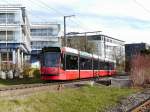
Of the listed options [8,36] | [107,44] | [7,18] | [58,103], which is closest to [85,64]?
[58,103]

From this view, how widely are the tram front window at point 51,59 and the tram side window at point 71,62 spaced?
4.66 feet

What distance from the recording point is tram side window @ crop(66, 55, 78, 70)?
37.8 meters

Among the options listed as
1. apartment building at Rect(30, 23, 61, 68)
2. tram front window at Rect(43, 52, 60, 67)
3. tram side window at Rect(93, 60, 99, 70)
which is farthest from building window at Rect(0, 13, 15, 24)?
tram front window at Rect(43, 52, 60, 67)

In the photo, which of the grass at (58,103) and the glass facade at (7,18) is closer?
the grass at (58,103)

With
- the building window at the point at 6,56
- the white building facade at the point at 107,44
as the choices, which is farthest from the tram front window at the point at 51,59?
the white building facade at the point at 107,44

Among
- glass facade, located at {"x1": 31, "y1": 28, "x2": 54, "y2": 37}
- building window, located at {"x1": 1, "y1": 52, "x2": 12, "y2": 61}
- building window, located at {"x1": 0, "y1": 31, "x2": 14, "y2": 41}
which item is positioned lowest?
building window, located at {"x1": 1, "y1": 52, "x2": 12, "y2": 61}

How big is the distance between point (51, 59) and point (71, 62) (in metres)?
2.85

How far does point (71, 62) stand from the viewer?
38.8 m

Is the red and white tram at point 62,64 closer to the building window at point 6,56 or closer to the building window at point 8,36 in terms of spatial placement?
the building window at point 6,56

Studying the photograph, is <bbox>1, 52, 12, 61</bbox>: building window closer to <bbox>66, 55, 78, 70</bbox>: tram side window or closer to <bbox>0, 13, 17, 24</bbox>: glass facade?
<bbox>0, 13, 17, 24</bbox>: glass facade

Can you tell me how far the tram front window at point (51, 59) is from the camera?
119ft

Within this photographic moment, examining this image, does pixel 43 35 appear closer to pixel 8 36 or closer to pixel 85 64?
pixel 8 36

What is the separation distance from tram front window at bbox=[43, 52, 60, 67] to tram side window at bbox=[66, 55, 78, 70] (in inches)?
55.9

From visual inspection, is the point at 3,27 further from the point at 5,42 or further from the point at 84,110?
the point at 84,110
